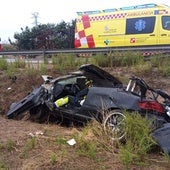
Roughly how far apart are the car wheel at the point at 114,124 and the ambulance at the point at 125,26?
1176cm

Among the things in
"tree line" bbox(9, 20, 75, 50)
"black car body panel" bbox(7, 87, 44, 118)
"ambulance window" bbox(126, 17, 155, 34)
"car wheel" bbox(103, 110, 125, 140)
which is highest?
"ambulance window" bbox(126, 17, 155, 34)

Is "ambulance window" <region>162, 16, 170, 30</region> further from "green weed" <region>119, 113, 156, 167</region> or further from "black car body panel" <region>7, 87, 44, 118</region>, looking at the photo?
"green weed" <region>119, 113, 156, 167</region>

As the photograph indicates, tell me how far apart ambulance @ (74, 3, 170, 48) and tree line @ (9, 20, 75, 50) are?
25.0 ft

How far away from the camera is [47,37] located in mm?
30422

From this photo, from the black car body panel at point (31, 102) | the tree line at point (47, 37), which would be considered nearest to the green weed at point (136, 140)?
the black car body panel at point (31, 102)

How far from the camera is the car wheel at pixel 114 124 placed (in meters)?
6.38

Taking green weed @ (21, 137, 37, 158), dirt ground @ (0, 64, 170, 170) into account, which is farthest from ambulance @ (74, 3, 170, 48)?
green weed @ (21, 137, 37, 158)

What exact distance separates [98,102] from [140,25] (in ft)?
43.1

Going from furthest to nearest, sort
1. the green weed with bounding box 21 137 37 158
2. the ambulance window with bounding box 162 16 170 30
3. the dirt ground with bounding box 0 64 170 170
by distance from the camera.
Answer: the ambulance window with bounding box 162 16 170 30, the green weed with bounding box 21 137 37 158, the dirt ground with bounding box 0 64 170 170

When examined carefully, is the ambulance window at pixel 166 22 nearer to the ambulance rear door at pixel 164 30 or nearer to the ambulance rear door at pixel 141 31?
the ambulance rear door at pixel 164 30

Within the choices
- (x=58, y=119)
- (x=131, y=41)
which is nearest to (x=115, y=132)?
(x=58, y=119)

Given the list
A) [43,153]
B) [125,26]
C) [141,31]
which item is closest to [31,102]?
[43,153]

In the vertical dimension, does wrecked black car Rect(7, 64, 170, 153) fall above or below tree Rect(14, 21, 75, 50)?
above

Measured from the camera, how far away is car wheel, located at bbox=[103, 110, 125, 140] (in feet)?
20.9
